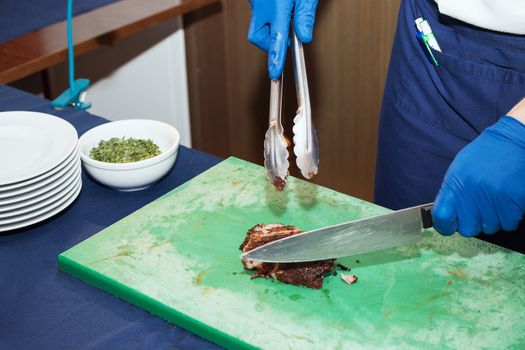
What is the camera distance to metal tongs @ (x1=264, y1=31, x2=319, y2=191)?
113 cm

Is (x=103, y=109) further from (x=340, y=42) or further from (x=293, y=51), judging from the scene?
(x=293, y=51)

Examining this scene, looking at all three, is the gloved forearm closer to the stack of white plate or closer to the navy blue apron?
the navy blue apron

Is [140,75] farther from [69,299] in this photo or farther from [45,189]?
[69,299]

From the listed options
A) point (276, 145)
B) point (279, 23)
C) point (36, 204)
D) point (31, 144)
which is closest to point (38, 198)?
point (36, 204)

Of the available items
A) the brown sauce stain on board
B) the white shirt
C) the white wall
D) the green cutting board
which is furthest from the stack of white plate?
the white wall

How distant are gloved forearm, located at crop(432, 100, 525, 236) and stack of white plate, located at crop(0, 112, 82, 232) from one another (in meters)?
0.67

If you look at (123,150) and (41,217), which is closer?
Result: (41,217)

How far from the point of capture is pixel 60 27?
2057mm

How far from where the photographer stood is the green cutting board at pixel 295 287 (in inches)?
38.2

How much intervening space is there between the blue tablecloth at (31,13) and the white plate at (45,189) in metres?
0.95

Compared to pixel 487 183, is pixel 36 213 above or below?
below

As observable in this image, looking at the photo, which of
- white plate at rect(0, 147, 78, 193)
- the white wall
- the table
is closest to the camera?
white plate at rect(0, 147, 78, 193)

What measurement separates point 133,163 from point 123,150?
0.21 ft

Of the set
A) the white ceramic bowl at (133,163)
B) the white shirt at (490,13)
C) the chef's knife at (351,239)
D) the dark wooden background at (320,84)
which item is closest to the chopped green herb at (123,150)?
the white ceramic bowl at (133,163)
